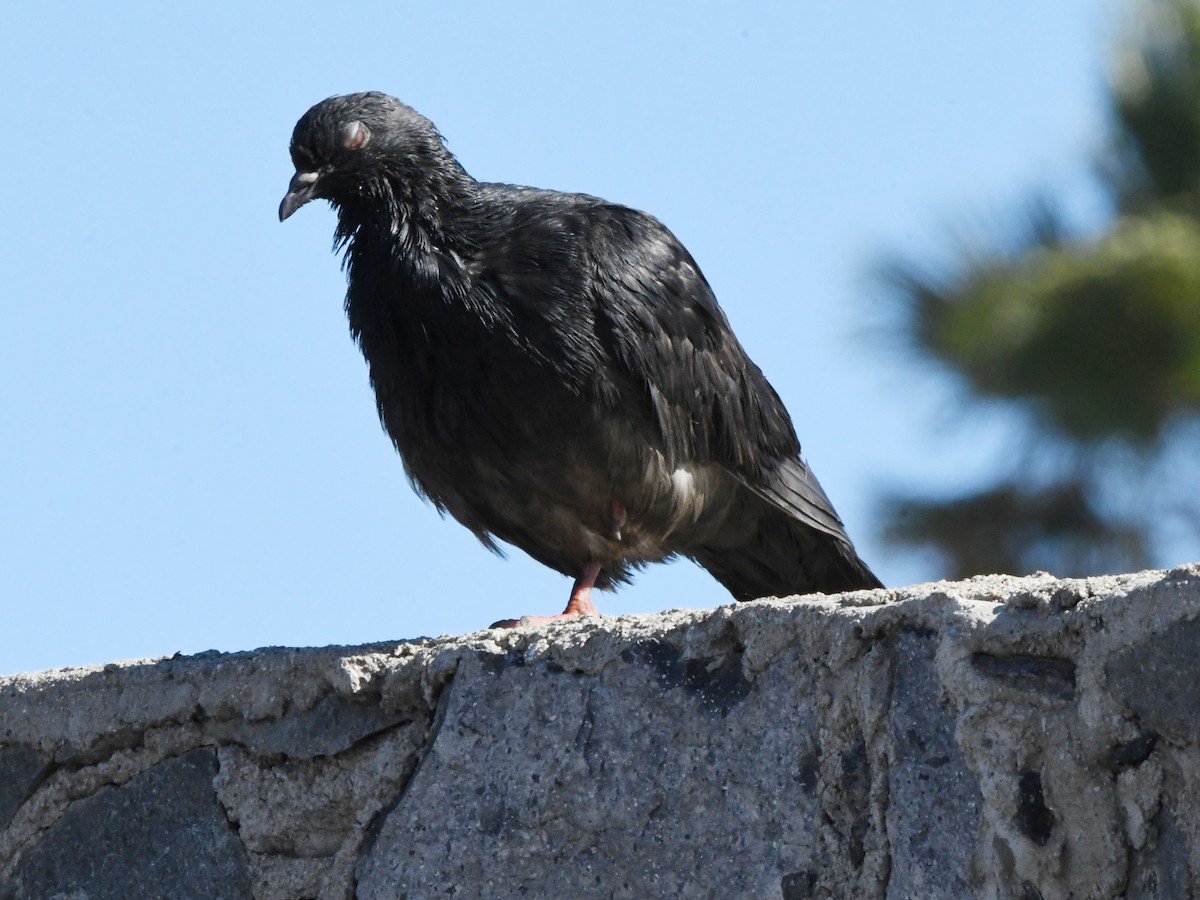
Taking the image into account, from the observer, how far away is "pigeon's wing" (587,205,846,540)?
416 cm

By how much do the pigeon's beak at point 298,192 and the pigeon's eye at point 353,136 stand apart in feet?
0.38

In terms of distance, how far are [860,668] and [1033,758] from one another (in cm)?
29

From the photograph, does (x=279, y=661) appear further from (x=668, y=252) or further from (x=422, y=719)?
(x=668, y=252)

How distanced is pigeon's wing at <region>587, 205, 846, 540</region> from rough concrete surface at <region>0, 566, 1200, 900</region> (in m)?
1.45

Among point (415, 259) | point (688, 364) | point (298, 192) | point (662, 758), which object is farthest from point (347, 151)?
point (662, 758)

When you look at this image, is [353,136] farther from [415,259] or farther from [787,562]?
[787,562]

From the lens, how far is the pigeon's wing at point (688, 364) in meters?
4.16

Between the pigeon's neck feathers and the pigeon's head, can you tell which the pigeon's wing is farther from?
the pigeon's head

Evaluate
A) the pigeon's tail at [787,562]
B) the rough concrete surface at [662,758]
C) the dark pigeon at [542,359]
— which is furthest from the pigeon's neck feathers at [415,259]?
the rough concrete surface at [662,758]

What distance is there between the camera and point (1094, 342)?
8641 mm

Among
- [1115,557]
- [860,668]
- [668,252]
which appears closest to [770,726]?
[860,668]

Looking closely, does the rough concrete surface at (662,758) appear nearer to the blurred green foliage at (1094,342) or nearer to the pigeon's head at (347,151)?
the pigeon's head at (347,151)

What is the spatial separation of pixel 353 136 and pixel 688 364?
1.05m

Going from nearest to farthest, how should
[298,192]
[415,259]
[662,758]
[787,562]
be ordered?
1. [662,758]
2. [415,259]
3. [298,192]
4. [787,562]
